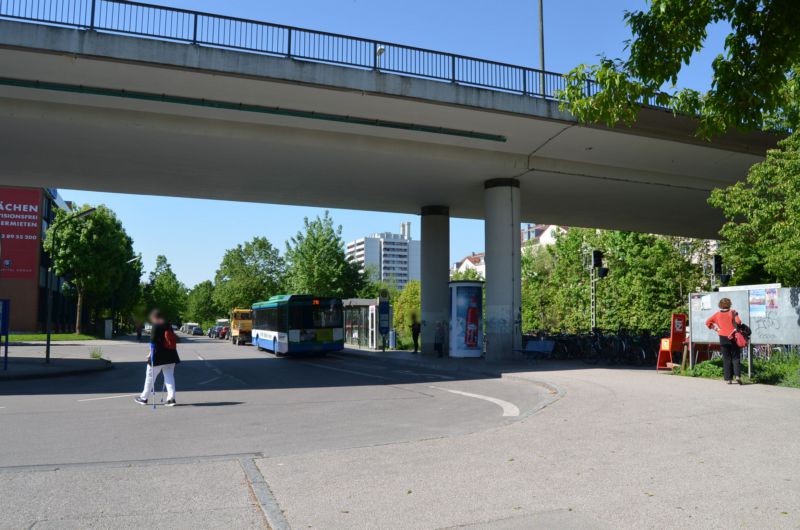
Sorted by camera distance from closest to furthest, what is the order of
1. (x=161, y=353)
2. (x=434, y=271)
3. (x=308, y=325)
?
(x=161, y=353), (x=308, y=325), (x=434, y=271)

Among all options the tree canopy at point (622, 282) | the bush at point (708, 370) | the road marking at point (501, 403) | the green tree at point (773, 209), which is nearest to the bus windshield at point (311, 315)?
the tree canopy at point (622, 282)

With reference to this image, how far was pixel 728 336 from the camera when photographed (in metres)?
13.4

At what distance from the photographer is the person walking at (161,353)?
11.6 m

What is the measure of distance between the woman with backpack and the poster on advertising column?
59131mm

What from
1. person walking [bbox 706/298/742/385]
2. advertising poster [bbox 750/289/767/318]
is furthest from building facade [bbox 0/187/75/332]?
person walking [bbox 706/298/742/385]

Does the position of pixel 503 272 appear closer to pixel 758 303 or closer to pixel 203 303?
pixel 758 303

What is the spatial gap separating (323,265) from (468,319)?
2915 cm

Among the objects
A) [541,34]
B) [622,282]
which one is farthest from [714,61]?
[622,282]

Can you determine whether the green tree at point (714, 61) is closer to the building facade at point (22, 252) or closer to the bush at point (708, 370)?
the bush at point (708, 370)

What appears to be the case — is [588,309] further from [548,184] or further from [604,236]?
[548,184]

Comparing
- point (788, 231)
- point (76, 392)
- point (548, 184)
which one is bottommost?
point (76, 392)

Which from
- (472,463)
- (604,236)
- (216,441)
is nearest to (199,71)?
(216,441)

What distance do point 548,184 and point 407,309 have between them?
49.3 m

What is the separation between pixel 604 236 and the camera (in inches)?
1759
